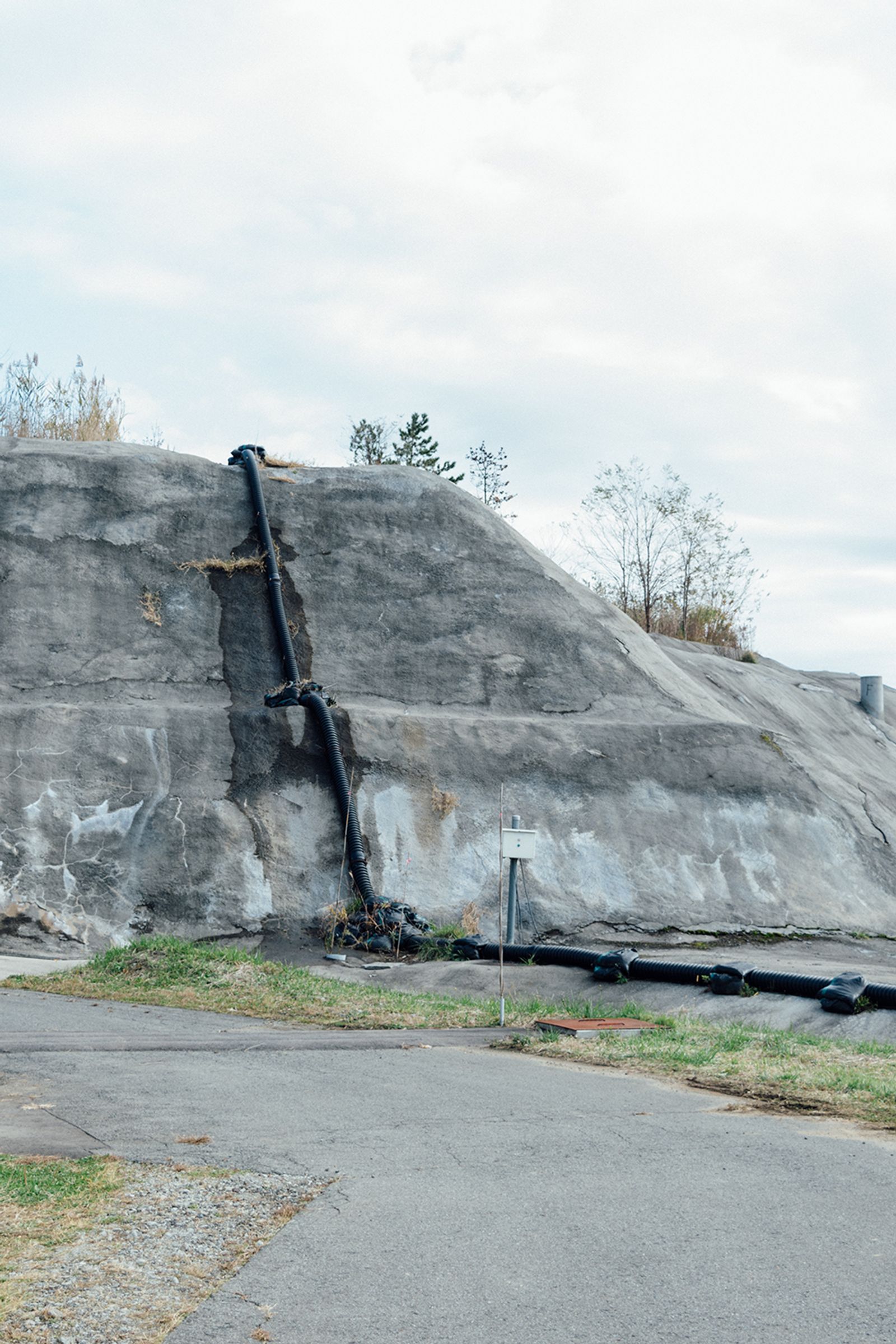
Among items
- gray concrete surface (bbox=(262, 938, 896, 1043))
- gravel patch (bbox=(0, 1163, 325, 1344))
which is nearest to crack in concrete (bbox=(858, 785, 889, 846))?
gray concrete surface (bbox=(262, 938, 896, 1043))

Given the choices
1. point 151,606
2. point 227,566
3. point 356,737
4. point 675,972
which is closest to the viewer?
point 675,972

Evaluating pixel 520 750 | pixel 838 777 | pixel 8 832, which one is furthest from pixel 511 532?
pixel 8 832

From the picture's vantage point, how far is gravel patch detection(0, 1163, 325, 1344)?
389 cm

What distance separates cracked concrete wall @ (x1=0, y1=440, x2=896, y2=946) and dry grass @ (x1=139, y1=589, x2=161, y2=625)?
0.13 feet

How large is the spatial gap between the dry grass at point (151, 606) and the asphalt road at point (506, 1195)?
Answer: 1079cm

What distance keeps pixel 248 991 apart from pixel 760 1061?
567cm

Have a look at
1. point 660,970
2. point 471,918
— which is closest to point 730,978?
point 660,970

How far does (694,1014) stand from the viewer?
38.1ft

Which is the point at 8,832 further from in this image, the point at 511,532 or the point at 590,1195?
the point at 590,1195

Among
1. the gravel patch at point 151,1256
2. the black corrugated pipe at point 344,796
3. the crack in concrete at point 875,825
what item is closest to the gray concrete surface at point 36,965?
the black corrugated pipe at point 344,796

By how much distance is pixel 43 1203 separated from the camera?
16.6 ft

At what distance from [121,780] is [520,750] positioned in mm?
5844

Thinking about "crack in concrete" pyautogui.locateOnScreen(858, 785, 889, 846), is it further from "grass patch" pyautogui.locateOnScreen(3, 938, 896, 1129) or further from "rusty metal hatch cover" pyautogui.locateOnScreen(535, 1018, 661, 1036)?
"rusty metal hatch cover" pyautogui.locateOnScreen(535, 1018, 661, 1036)

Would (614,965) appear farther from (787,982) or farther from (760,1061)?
(760,1061)
